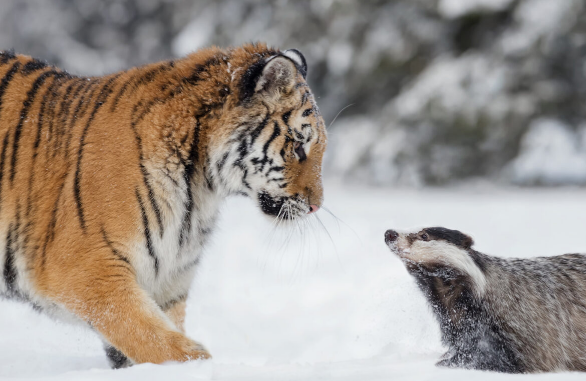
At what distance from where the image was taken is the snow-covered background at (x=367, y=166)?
4.44 m

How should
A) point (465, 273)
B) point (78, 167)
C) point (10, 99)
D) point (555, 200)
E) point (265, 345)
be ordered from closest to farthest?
point (78, 167)
point (10, 99)
point (465, 273)
point (265, 345)
point (555, 200)

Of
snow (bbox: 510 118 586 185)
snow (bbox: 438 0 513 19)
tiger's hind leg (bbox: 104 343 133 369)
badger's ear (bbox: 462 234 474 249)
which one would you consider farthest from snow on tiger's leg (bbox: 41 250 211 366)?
snow (bbox: 438 0 513 19)

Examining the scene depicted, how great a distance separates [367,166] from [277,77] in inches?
337

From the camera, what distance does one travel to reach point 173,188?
135 inches

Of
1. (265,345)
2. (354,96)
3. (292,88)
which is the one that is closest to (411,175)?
(354,96)

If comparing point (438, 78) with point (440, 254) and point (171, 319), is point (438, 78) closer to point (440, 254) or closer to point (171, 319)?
point (440, 254)

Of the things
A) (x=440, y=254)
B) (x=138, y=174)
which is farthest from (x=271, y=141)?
(x=440, y=254)

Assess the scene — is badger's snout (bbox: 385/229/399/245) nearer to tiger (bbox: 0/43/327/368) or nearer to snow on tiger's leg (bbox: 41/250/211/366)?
tiger (bbox: 0/43/327/368)

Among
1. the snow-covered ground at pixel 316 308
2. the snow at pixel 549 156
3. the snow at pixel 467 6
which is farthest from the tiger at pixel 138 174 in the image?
the snow at pixel 467 6

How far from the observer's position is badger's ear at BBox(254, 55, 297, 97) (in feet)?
11.4

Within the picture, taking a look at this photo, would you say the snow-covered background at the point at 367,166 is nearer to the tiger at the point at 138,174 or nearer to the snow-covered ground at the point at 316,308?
the snow-covered ground at the point at 316,308

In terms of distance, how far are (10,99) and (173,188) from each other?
1145 mm

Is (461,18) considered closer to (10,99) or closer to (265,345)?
(265,345)

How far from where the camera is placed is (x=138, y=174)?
334 cm
